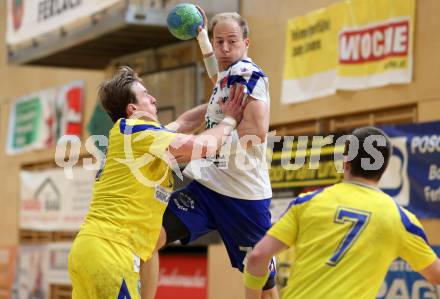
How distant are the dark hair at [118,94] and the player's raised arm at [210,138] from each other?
1.71 feet

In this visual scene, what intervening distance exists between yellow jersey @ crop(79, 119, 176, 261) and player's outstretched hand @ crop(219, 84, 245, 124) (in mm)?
599

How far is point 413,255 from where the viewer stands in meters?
4.83

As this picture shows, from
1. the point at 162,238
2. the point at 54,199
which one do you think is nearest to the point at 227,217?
the point at 162,238

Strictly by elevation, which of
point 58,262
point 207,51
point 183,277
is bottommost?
point 58,262

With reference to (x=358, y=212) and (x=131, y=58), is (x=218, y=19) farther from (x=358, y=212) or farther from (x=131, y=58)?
(x=131, y=58)

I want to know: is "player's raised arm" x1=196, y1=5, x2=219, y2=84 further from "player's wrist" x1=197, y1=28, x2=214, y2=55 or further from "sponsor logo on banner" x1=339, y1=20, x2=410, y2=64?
"sponsor logo on banner" x1=339, y1=20, x2=410, y2=64

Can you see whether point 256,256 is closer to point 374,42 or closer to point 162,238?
point 162,238

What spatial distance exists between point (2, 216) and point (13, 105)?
2652mm

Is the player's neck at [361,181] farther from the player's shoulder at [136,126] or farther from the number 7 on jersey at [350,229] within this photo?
the player's shoulder at [136,126]

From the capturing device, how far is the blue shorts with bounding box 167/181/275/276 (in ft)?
22.9

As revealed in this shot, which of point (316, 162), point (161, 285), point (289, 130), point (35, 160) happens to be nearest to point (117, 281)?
point (316, 162)

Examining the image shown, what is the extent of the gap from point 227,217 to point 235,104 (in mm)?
977

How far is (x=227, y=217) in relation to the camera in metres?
7.02

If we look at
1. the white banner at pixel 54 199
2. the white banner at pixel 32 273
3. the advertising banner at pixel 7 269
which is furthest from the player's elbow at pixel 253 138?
the advertising banner at pixel 7 269
